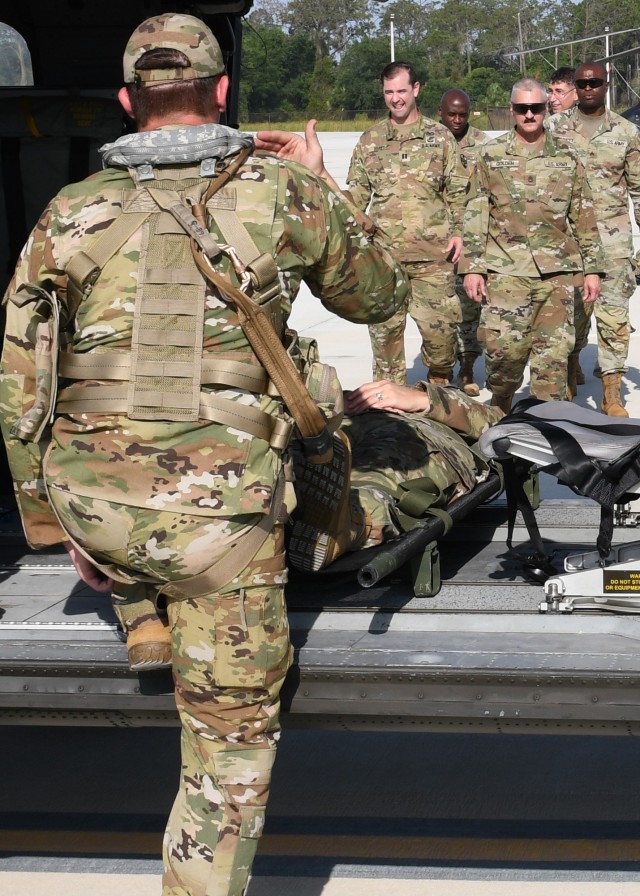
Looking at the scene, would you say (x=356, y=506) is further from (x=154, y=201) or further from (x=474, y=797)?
(x=154, y=201)

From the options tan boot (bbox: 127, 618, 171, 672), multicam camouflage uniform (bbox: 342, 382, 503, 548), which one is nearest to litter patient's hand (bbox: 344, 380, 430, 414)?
multicam camouflage uniform (bbox: 342, 382, 503, 548)

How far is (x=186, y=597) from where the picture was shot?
2.76 metres

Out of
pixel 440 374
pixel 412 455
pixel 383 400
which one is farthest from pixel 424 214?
pixel 412 455

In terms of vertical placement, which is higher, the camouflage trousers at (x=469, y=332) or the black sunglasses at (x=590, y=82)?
the black sunglasses at (x=590, y=82)

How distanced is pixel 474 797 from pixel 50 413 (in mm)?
1864

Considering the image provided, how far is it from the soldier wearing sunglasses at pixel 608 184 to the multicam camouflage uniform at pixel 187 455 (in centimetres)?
595

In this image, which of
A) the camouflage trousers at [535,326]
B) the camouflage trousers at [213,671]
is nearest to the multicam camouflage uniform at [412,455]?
the camouflage trousers at [213,671]

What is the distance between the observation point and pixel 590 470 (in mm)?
3297

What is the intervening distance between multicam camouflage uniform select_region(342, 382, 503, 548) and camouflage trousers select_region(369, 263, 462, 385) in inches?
140

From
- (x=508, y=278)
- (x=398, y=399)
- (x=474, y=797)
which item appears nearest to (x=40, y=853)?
(x=474, y=797)

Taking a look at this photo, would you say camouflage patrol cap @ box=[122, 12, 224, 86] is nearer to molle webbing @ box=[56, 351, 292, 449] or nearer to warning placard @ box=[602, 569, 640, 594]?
molle webbing @ box=[56, 351, 292, 449]

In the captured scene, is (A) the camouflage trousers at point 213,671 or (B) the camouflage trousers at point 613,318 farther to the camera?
(B) the camouflage trousers at point 613,318

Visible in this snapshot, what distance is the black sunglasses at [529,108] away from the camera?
22.5 ft

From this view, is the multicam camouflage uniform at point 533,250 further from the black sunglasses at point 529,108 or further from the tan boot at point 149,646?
the tan boot at point 149,646
